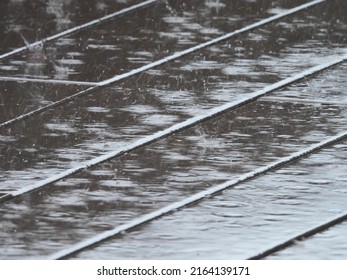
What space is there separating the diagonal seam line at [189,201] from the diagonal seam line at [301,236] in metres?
Result: 0.46

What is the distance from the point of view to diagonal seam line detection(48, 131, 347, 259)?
368cm

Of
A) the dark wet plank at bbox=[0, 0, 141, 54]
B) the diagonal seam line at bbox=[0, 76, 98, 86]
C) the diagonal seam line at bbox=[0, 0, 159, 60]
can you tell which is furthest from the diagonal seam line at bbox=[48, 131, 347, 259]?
the dark wet plank at bbox=[0, 0, 141, 54]

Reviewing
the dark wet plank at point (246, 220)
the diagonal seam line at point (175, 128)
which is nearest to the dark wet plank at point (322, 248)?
the dark wet plank at point (246, 220)

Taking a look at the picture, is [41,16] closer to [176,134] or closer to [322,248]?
[176,134]

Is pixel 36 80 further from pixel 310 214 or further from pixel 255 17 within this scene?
pixel 310 214

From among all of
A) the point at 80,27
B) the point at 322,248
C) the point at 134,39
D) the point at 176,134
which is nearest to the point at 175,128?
the point at 176,134

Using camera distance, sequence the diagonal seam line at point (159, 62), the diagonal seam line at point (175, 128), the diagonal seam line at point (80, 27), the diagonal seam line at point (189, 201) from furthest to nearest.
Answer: the diagonal seam line at point (80, 27) < the diagonal seam line at point (159, 62) < the diagonal seam line at point (175, 128) < the diagonal seam line at point (189, 201)

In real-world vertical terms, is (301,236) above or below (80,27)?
below

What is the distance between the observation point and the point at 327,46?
6.04 metres

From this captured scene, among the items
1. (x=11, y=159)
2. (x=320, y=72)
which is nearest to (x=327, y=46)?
(x=320, y=72)

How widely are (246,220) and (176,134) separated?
0.99 metres

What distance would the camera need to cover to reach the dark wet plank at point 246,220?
11.9 ft

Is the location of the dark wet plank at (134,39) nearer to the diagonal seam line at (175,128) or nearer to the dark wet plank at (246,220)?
the diagonal seam line at (175,128)

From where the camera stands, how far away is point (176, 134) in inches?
187
